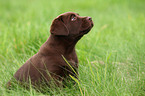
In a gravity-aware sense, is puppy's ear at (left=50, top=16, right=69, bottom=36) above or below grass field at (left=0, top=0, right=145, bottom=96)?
above

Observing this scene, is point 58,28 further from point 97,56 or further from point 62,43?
→ point 97,56

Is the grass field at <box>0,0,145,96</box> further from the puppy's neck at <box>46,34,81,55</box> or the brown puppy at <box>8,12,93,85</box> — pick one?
the puppy's neck at <box>46,34,81,55</box>

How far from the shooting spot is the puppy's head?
2.87m

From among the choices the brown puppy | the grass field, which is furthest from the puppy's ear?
the grass field

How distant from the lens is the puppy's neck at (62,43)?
115 inches

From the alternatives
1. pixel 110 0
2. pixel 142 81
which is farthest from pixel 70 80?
pixel 110 0

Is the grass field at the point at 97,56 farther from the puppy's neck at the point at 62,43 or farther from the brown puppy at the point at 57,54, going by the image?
the puppy's neck at the point at 62,43

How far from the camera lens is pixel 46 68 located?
9.26 ft

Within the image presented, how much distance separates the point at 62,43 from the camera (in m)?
2.96

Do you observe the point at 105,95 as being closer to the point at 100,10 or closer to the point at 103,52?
the point at 103,52

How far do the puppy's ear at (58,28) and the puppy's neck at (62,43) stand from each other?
3.8 inches

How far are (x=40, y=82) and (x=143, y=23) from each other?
3.97 metres

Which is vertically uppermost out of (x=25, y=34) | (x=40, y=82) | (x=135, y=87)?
(x=25, y=34)

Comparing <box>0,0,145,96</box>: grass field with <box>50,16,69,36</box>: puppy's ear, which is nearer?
<box>0,0,145,96</box>: grass field
